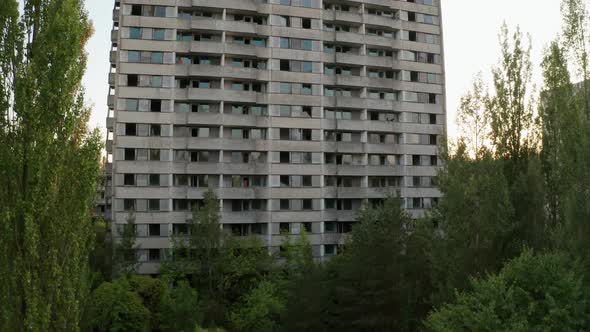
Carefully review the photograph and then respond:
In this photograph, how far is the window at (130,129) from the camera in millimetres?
48281

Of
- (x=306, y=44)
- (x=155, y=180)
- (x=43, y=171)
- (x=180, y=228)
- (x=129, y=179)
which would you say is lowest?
(x=180, y=228)

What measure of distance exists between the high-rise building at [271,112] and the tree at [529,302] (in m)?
34.9

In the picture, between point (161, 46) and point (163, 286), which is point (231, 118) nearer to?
point (161, 46)

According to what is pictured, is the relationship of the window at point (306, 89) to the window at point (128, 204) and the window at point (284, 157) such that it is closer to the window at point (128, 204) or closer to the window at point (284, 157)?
the window at point (284, 157)

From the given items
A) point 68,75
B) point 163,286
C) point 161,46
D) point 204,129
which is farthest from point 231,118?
point 68,75

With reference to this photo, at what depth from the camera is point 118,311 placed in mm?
31672

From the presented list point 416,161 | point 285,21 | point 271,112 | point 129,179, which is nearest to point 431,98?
point 416,161

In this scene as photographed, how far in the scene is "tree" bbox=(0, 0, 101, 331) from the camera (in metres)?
13.9

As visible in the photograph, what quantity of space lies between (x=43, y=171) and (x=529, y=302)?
54.4ft

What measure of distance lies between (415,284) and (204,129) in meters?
30.0

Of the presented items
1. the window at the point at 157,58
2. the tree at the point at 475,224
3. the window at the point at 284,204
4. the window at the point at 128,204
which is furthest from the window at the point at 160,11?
the tree at the point at 475,224

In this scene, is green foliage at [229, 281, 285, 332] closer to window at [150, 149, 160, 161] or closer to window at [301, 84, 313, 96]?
window at [150, 149, 160, 161]

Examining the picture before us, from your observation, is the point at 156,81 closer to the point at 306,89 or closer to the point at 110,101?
the point at 110,101

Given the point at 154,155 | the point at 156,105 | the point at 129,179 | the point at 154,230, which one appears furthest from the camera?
the point at 156,105
